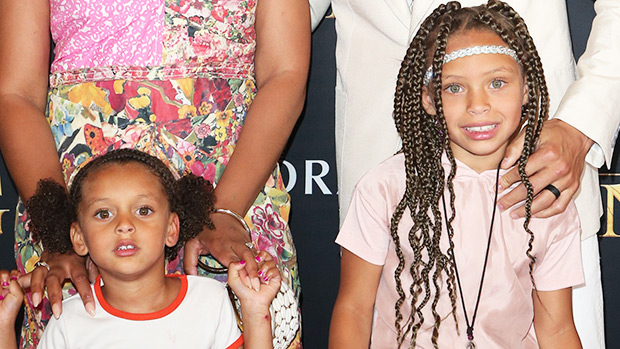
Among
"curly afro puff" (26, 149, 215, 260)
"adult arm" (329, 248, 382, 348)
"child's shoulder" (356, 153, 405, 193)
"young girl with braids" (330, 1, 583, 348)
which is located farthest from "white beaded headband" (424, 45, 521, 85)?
"curly afro puff" (26, 149, 215, 260)

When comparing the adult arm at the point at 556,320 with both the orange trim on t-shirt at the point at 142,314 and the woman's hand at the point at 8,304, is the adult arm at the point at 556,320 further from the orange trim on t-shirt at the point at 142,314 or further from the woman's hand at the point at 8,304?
the woman's hand at the point at 8,304

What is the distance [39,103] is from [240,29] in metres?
0.53

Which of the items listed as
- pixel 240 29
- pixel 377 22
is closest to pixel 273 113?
pixel 240 29

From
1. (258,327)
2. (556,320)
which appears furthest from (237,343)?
(556,320)

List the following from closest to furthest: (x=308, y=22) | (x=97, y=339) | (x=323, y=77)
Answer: (x=97, y=339) → (x=308, y=22) → (x=323, y=77)

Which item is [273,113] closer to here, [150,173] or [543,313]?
[150,173]

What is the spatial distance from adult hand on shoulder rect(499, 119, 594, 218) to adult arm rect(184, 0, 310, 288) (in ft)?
1.82

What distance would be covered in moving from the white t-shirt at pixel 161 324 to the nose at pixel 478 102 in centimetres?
70

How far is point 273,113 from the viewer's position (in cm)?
208

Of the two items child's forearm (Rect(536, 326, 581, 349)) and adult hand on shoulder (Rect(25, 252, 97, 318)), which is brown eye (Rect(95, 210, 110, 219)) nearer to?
adult hand on shoulder (Rect(25, 252, 97, 318))

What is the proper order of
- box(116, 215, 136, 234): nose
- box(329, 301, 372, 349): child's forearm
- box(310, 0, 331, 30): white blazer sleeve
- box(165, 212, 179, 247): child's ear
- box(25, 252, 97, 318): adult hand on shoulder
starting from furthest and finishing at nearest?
box(310, 0, 331, 30): white blazer sleeve
box(329, 301, 372, 349): child's forearm
box(165, 212, 179, 247): child's ear
box(116, 215, 136, 234): nose
box(25, 252, 97, 318): adult hand on shoulder

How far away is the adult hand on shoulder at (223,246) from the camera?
1.82 m

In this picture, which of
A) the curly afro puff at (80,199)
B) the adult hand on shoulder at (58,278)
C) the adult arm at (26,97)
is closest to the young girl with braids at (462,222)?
the curly afro puff at (80,199)

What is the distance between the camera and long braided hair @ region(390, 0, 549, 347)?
198 cm
